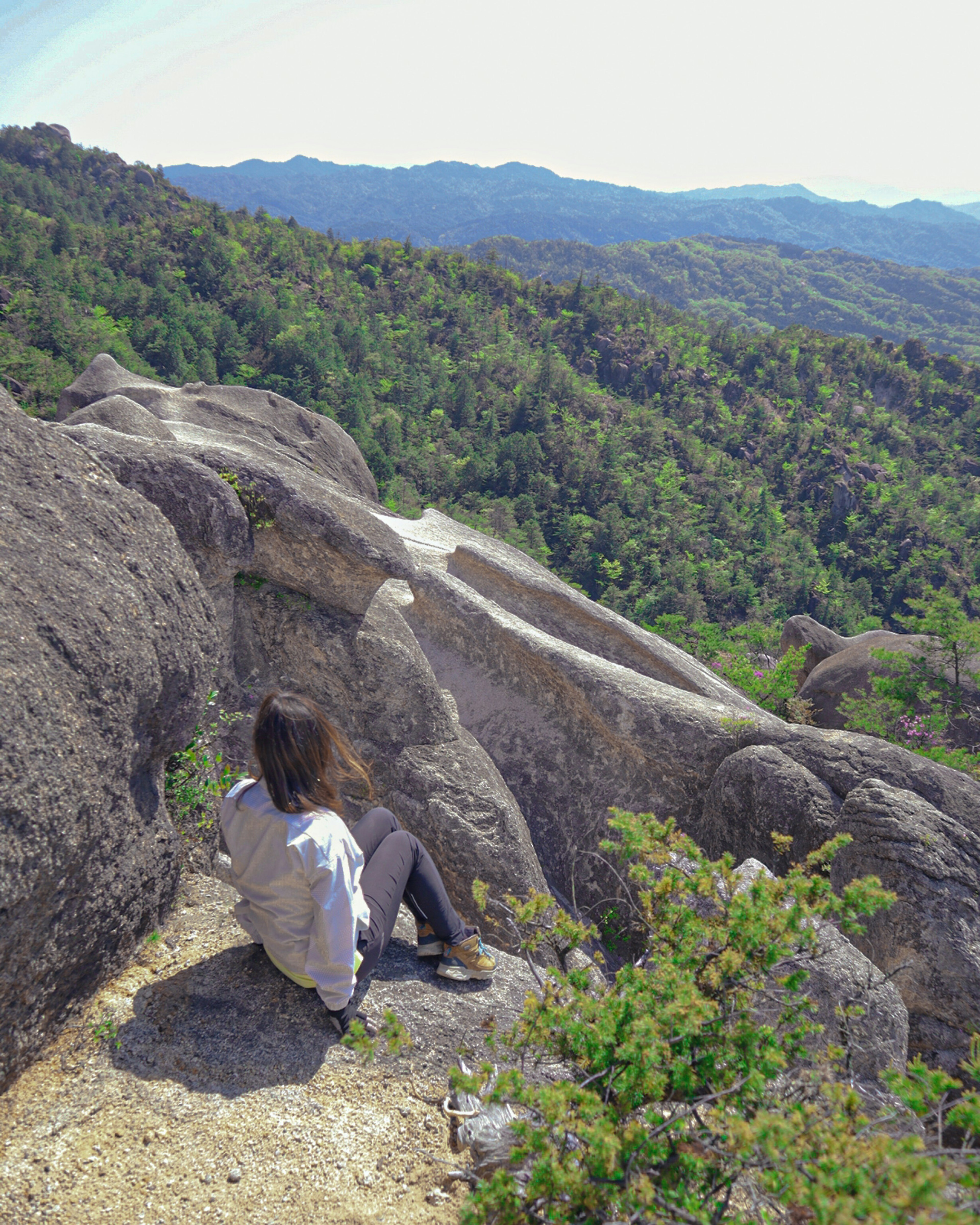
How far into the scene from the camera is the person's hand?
3.54 metres

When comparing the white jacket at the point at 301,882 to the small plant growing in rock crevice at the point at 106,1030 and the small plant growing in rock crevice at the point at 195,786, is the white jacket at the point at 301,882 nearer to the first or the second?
the small plant growing in rock crevice at the point at 106,1030

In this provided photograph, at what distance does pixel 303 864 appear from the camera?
131 inches

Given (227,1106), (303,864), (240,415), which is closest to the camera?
(227,1106)

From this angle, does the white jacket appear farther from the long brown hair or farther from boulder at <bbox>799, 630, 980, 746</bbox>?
boulder at <bbox>799, 630, 980, 746</bbox>

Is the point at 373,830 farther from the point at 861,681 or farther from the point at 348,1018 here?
the point at 861,681

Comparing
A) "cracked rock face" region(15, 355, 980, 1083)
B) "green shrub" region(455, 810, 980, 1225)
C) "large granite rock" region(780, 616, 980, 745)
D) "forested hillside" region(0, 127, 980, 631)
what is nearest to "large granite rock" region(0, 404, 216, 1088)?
"cracked rock face" region(15, 355, 980, 1083)

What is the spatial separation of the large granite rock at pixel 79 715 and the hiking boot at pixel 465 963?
171 centimetres

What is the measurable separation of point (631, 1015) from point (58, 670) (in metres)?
3.02

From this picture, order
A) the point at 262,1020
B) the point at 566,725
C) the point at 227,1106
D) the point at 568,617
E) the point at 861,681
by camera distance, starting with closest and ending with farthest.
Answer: the point at 227,1106 < the point at 262,1020 < the point at 566,725 < the point at 568,617 < the point at 861,681

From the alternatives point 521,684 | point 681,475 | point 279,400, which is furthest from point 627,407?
point 521,684

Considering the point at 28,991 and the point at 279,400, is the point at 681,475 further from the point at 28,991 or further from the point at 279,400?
the point at 28,991

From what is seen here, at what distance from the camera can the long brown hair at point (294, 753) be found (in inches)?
134

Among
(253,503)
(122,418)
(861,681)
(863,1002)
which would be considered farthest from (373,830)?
(861,681)

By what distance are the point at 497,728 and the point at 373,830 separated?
5.05m
